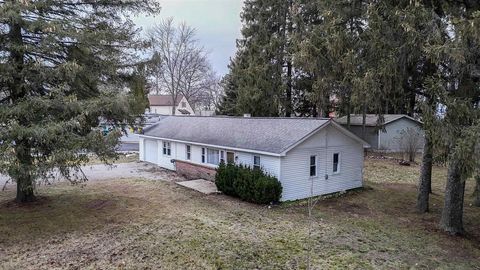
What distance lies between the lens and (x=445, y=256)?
839 cm

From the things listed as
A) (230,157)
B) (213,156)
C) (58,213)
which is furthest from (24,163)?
(213,156)

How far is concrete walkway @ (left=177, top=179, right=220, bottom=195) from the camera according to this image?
47.6 feet

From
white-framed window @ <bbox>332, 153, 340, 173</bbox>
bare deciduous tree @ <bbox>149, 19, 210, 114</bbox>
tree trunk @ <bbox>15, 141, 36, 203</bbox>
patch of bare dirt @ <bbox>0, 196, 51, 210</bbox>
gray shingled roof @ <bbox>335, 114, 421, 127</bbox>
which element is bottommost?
patch of bare dirt @ <bbox>0, 196, 51, 210</bbox>

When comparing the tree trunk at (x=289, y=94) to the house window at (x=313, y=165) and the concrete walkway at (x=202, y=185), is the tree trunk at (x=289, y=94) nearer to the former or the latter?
the concrete walkway at (x=202, y=185)

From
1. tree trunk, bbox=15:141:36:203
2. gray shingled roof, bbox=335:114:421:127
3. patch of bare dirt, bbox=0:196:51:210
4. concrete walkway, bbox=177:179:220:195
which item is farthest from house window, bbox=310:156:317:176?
gray shingled roof, bbox=335:114:421:127

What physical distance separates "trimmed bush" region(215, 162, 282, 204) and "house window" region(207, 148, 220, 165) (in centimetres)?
→ 216

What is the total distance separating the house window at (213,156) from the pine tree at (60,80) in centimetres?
599

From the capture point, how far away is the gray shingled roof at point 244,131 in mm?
13719

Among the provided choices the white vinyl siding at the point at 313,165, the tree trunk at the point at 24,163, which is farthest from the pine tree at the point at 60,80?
→ the white vinyl siding at the point at 313,165

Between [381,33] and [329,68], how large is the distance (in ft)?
6.37

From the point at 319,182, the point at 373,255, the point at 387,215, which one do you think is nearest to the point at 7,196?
the point at 319,182

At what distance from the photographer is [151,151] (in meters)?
22.6

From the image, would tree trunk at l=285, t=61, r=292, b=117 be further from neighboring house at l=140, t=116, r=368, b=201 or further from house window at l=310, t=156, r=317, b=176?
house window at l=310, t=156, r=317, b=176

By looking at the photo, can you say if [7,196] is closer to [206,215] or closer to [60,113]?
[60,113]
